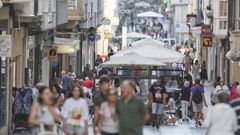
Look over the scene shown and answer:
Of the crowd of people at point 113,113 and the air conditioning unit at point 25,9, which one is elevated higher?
the air conditioning unit at point 25,9

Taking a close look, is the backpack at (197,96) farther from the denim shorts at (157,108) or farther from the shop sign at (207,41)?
the shop sign at (207,41)

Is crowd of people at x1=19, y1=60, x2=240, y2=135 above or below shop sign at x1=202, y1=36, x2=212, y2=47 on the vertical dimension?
above

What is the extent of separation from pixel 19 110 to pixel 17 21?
3.79 metres

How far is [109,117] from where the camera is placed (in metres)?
17.8

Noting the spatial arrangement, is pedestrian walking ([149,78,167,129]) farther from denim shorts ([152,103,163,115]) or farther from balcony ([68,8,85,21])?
balcony ([68,8,85,21])

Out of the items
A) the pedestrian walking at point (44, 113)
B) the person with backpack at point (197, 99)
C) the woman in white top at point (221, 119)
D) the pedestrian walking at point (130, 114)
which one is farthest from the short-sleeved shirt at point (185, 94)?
the pedestrian walking at point (44, 113)

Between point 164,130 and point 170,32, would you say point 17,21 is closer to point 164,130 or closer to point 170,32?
point 164,130

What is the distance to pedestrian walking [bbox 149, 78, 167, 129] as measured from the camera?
100ft

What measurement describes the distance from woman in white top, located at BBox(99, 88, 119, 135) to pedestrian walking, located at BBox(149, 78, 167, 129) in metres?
12.6

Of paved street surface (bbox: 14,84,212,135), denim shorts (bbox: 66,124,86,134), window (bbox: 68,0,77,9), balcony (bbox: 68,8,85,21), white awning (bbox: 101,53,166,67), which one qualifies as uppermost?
window (bbox: 68,0,77,9)

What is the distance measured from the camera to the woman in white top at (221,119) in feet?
55.9

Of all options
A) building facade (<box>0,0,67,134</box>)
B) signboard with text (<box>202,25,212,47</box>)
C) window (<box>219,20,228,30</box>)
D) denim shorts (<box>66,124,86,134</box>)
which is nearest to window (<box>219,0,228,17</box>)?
window (<box>219,20,228,30</box>)

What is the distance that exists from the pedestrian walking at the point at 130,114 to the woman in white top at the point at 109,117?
65cm

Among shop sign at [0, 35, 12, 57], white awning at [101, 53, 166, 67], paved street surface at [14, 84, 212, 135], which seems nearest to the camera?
shop sign at [0, 35, 12, 57]
